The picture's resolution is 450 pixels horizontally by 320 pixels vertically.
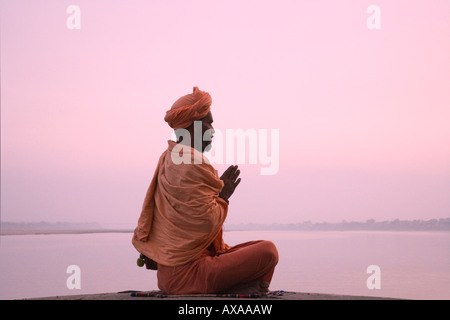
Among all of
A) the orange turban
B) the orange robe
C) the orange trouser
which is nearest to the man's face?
the orange turban

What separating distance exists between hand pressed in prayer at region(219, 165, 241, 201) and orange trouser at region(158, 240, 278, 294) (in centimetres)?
47

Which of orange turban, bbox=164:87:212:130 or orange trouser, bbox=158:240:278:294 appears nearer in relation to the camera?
orange trouser, bbox=158:240:278:294

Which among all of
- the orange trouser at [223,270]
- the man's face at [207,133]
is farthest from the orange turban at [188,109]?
the orange trouser at [223,270]

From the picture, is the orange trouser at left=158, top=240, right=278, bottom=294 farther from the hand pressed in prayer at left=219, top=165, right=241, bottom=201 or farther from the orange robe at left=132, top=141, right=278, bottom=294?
the hand pressed in prayer at left=219, top=165, right=241, bottom=201

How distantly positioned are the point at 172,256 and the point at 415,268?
5.17 m

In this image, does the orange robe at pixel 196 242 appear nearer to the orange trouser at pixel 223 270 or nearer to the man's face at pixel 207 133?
the orange trouser at pixel 223 270

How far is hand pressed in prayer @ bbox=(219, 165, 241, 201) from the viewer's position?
4809mm

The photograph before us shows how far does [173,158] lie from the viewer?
15.2 ft

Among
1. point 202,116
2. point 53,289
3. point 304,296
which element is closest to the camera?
point 304,296

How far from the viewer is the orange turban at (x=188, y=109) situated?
185 inches

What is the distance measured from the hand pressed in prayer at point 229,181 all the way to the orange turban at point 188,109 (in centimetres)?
49

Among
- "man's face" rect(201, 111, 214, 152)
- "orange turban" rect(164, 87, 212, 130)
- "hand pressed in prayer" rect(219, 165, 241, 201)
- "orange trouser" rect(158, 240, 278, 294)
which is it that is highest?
"orange turban" rect(164, 87, 212, 130)

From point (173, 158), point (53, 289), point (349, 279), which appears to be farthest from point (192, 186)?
point (349, 279)
